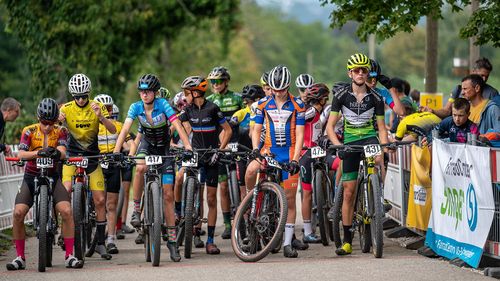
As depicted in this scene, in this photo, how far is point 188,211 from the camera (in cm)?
1416

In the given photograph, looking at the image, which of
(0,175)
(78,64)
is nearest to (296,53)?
(78,64)

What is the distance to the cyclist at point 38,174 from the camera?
44.2 ft

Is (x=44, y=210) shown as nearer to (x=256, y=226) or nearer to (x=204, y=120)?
(x=256, y=226)

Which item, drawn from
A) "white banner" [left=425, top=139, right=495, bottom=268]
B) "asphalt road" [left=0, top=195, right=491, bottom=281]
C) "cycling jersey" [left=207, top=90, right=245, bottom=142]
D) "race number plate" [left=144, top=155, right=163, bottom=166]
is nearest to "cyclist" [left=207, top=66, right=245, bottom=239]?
"cycling jersey" [left=207, top=90, right=245, bottom=142]

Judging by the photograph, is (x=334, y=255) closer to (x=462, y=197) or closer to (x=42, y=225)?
(x=462, y=197)

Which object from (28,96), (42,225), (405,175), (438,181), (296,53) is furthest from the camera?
(296,53)

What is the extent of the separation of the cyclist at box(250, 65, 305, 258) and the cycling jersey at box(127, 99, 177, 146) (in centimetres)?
109

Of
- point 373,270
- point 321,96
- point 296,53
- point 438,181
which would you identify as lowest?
point 373,270

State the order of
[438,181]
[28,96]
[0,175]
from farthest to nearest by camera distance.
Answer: [28,96]
[0,175]
[438,181]

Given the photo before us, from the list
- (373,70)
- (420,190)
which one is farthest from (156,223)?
(373,70)

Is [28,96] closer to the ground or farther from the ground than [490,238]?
farther from the ground

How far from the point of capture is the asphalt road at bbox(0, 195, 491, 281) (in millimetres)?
11859

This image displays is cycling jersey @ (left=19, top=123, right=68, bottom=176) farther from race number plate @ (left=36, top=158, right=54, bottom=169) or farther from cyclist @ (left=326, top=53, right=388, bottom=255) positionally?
cyclist @ (left=326, top=53, right=388, bottom=255)

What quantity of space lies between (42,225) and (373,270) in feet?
11.5
